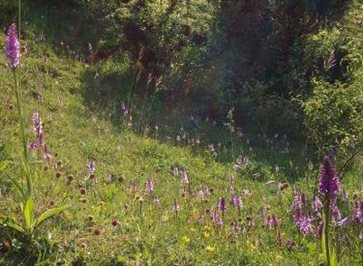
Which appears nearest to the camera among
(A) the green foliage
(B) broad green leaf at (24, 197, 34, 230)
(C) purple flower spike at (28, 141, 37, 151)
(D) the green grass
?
(B) broad green leaf at (24, 197, 34, 230)

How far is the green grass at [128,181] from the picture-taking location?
4.03m

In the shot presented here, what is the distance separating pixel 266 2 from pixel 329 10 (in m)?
1.28

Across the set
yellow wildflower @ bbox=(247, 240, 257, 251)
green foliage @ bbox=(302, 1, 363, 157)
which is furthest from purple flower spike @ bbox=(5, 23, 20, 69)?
green foliage @ bbox=(302, 1, 363, 157)

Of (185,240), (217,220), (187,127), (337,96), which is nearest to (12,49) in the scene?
(185,240)

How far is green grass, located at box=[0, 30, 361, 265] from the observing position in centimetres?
403

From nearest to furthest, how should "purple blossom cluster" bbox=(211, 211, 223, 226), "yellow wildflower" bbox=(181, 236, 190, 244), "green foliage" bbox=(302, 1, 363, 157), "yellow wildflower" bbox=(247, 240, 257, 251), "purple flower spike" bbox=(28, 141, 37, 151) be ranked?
"yellow wildflower" bbox=(181, 236, 190, 244) → "yellow wildflower" bbox=(247, 240, 257, 251) → "purple blossom cluster" bbox=(211, 211, 223, 226) → "purple flower spike" bbox=(28, 141, 37, 151) → "green foliage" bbox=(302, 1, 363, 157)

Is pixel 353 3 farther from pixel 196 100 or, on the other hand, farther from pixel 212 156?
pixel 212 156

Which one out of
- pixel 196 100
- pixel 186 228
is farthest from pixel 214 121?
pixel 186 228

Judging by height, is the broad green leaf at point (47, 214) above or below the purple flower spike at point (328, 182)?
below

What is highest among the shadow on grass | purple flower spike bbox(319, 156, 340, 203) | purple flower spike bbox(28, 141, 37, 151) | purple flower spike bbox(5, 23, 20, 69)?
purple flower spike bbox(5, 23, 20, 69)

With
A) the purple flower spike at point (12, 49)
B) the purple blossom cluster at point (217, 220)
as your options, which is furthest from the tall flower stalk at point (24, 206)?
the purple blossom cluster at point (217, 220)

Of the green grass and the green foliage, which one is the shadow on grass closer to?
the green grass

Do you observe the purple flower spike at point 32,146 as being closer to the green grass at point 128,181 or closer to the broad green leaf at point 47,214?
the green grass at point 128,181

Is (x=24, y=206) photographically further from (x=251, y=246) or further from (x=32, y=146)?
(x=251, y=246)
